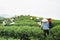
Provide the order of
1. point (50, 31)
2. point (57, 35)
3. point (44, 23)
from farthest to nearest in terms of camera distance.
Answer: point (44, 23) → point (50, 31) → point (57, 35)

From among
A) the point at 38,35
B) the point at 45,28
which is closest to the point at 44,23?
the point at 45,28

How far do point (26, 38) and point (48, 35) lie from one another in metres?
1.50

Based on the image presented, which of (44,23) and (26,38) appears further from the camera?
(44,23)

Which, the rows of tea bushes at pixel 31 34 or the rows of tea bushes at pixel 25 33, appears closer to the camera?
the rows of tea bushes at pixel 31 34

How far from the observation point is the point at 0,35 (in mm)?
14359

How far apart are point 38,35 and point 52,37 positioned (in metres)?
0.90

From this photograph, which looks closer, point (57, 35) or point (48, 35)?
point (57, 35)

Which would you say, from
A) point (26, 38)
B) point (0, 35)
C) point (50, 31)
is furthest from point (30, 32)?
point (0, 35)

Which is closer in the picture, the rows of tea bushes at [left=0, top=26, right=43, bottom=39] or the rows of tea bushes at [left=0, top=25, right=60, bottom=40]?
the rows of tea bushes at [left=0, top=25, right=60, bottom=40]

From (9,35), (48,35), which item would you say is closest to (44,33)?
(48,35)

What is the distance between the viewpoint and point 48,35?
545 inches

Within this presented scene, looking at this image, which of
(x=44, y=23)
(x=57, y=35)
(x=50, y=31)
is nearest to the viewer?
(x=57, y=35)

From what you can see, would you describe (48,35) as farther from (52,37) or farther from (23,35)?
(23,35)

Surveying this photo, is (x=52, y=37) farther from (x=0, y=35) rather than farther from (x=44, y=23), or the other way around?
(x=0, y=35)
